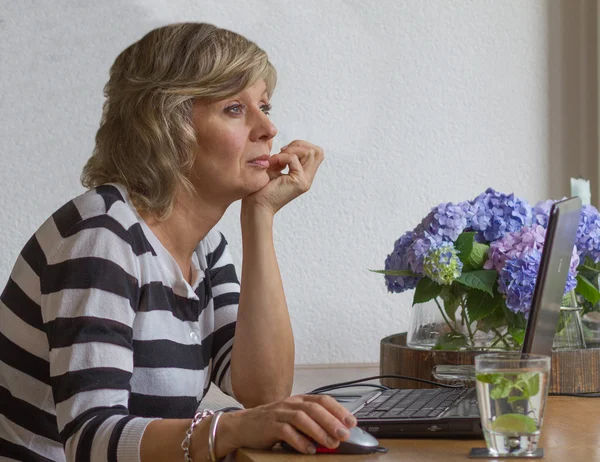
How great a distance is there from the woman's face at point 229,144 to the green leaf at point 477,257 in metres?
0.39

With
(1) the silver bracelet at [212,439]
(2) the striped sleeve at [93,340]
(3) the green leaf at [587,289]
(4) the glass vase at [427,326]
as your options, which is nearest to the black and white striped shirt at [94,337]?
(2) the striped sleeve at [93,340]

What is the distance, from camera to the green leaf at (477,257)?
1254mm

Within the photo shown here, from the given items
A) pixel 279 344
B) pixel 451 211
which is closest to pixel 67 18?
pixel 279 344

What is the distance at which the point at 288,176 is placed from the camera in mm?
1568

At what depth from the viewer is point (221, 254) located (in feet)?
5.30

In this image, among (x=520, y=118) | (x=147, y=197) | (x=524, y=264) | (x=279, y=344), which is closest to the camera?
(x=524, y=264)

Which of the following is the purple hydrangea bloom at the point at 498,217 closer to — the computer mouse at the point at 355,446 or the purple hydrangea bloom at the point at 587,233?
the purple hydrangea bloom at the point at 587,233

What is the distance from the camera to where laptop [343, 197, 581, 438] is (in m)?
0.94

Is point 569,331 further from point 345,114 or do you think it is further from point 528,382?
point 345,114

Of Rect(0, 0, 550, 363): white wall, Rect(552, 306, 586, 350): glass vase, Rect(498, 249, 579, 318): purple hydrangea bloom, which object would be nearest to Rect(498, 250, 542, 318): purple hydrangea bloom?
Rect(498, 249, 579, 318): purple hydrangea bloom

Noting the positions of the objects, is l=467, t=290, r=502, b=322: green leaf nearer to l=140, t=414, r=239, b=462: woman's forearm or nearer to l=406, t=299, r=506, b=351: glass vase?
l=406, t=299, r=506, b=351: glass vase

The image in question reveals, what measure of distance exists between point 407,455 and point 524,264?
1.34ft

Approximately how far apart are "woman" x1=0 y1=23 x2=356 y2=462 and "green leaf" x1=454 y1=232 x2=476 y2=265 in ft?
1.12

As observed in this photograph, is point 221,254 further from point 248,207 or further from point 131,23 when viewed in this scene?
point 131,23
